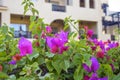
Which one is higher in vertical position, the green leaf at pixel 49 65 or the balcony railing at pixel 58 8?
the balcony railing at pixel 58 8

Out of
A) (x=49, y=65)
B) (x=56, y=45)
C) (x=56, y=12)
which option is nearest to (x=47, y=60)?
(x=49, y=65)

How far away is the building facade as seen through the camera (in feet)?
63.8

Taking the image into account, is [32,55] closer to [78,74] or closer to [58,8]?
[78,74]

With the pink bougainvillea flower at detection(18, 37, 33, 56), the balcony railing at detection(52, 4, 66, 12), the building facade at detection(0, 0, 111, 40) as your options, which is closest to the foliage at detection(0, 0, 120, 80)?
the pink bougainvillea flower at detection(18, 37, 33, 56)

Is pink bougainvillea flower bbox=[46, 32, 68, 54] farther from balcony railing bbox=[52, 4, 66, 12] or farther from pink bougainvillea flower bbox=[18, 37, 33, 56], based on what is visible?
balcony railing bbox=[52, 4, 66, 12]

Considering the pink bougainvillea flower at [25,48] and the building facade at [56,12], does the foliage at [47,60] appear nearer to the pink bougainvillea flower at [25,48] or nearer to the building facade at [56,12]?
the pink bougainvillea flower at [25,48]

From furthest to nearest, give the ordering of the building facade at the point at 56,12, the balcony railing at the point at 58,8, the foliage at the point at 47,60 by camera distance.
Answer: the balcony railing at the point at 58,8, the building facade at the point at 56,12, the foliage at the point at 47,60

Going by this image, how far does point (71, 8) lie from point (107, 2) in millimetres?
8711

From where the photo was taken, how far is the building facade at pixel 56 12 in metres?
19.4

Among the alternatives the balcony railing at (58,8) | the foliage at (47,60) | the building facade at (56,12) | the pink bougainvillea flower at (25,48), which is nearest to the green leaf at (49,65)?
the foliage at (47,60)

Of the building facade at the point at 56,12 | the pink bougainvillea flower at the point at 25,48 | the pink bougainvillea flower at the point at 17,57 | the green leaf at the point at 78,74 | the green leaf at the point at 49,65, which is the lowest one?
the green leaf at the point at 78,74

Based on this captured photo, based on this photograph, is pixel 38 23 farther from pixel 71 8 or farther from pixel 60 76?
pixel 71 8

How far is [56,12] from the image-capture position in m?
21.7

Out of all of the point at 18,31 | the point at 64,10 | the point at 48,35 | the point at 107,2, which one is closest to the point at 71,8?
the point at 64,10
